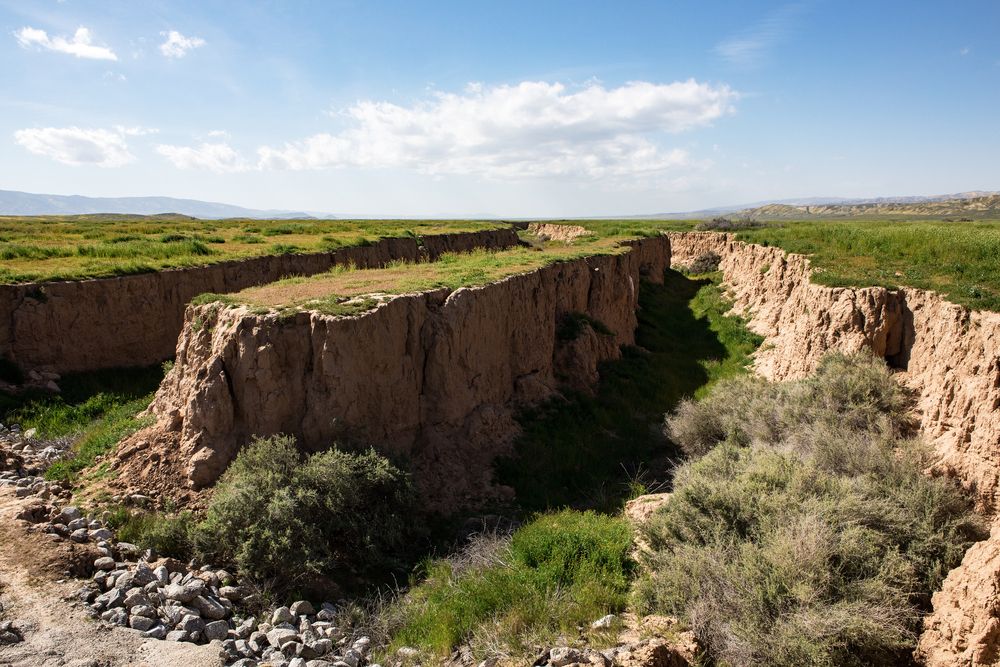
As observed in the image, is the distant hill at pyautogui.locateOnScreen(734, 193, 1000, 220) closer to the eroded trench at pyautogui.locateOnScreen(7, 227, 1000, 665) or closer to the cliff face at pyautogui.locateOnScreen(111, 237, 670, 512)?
the eroded trench at pyautogui.locateOnScreen(7, 227, 1000, 665)

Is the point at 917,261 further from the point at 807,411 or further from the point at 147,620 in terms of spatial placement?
the point at 147,620

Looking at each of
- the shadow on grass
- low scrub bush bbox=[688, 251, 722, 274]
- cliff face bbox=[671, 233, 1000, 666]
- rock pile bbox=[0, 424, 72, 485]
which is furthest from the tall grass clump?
low scrub bush bbox=[688, 251, 722, 274]

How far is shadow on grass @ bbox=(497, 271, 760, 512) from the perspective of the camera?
35.7ft

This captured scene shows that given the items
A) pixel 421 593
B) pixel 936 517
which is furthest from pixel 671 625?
pixel 936 517

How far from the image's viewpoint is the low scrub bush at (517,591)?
659cm

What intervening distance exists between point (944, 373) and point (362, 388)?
10.5 m

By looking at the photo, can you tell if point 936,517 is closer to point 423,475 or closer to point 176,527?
point 423,475

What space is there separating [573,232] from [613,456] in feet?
133

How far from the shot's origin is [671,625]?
257 inches

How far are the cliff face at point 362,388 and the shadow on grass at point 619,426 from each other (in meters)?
0.63

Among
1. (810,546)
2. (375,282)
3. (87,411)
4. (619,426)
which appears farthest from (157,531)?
(619,426)

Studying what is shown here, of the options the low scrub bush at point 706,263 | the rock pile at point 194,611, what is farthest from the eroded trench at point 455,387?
the low scrub bush at point 706,263

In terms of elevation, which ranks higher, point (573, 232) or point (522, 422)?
point (573, 232)

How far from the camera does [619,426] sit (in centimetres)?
1373
